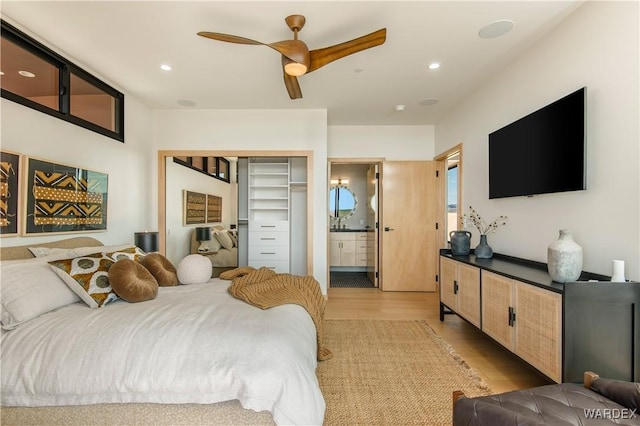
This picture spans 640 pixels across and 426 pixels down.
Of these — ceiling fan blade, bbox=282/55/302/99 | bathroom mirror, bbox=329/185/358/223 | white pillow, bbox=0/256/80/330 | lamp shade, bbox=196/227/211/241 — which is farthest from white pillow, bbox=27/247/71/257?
bathroom mirror, bbox=329/185/358/223

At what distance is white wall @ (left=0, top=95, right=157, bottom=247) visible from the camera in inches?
89.0

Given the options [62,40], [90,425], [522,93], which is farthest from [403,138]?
[90,425]

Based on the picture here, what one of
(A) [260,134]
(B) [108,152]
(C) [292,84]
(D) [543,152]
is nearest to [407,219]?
(D) [543,152]

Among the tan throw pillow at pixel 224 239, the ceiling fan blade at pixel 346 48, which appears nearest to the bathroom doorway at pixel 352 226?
the tan throw pillow at pixel 224 239

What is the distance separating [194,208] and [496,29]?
4785mm

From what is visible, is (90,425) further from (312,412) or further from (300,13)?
(300,13)

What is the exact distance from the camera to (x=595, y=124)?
6.33 ft

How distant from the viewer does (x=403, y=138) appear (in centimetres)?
486

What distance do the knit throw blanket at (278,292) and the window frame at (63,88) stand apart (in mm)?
2122

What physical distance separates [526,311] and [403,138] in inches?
138

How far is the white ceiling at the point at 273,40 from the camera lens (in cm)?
207

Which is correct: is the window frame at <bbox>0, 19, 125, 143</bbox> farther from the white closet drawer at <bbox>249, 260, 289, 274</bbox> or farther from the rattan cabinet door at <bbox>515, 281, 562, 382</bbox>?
the rattan cabinet door at <bbox>515, 281, 562, 382</bbox>

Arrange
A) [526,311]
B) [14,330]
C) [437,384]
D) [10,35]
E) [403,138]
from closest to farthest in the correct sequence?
[14,330], [526,311], [437,384], [10,35], [403,138]

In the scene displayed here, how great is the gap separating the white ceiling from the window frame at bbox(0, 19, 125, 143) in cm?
8
